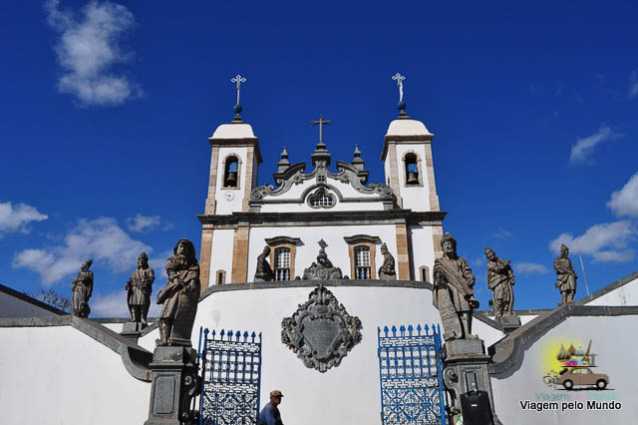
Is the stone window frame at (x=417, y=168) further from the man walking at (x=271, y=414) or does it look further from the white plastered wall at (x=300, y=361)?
the man walking at (x=271, y=414)

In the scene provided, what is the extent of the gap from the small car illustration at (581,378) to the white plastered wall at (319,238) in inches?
573

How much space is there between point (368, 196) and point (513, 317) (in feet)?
44.0

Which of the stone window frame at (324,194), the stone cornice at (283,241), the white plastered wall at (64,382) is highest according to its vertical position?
the stone window frame at (324,194)

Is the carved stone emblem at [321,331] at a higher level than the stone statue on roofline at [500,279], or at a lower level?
lower

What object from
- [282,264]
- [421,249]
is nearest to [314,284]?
[282,264]

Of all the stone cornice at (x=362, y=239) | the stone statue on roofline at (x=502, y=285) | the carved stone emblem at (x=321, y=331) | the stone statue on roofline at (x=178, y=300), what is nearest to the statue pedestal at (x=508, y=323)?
the stone statue on roofline at (x=502, y=285)

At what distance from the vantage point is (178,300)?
786cm

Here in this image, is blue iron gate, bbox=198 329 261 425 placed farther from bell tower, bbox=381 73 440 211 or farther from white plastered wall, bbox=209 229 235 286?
bell tower, bbox=381 73 440 211

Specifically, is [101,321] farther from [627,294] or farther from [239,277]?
[627,294]

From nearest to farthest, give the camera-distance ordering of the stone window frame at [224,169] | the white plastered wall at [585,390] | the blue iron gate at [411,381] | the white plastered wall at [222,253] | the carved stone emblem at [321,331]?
the white plastered wall at [585,390], the blue iron gate at [411,381], the carved stone emblem at [321,331], the white plastered wall at [222,253], the stone window frame at [224,169]

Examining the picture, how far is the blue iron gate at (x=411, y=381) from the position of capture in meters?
8.51

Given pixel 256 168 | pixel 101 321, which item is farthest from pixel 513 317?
pixel 256 168

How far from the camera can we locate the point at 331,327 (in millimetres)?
11664

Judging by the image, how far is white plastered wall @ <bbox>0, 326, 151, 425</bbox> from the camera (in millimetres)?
8188
